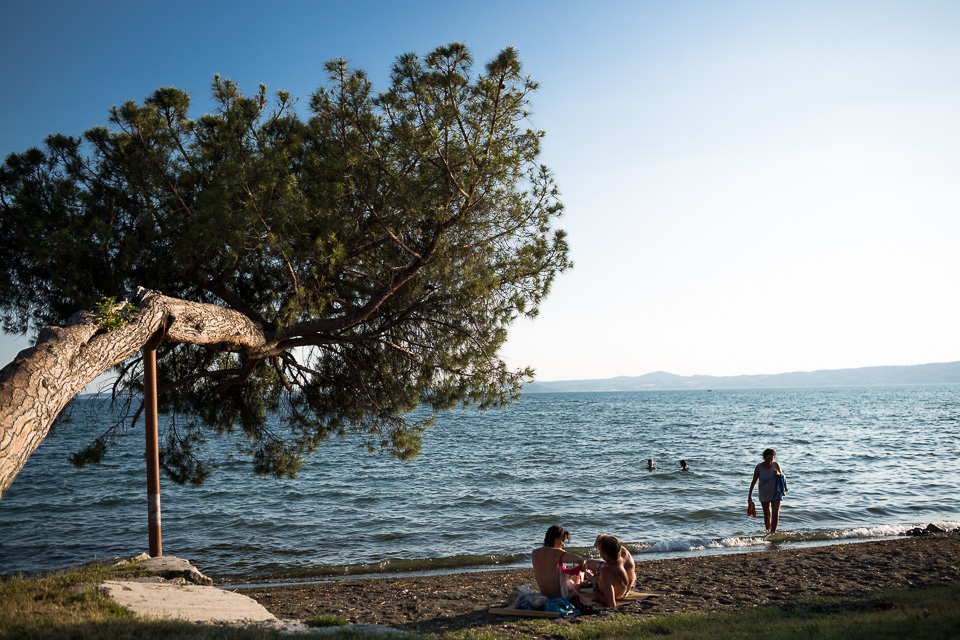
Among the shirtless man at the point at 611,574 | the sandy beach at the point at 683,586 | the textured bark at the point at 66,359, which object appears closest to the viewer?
the textured bark at the point at 66,359

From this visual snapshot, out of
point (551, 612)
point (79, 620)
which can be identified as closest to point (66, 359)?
point (79, 620)

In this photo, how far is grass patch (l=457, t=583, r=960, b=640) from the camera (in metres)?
5.23

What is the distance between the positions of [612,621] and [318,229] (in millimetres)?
6461

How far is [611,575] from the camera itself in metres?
7.64

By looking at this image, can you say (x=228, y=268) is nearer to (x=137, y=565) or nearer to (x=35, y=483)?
(x=137, y=565)

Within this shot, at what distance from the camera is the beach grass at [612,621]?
4.85 m

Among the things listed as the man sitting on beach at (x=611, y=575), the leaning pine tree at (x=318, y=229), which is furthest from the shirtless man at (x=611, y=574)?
the leaning pine tree at (x=318, y=229)

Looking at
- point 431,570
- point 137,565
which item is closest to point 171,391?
point 137,565

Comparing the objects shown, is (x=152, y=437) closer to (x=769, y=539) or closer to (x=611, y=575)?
(x=611, y=575)

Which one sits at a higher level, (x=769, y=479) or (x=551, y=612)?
(x=769, y=479)

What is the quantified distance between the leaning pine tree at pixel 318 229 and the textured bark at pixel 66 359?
0.25 feet

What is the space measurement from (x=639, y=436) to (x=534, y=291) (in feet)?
115

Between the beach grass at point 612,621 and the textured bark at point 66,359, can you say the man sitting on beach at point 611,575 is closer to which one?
the beach grass at point 612,621

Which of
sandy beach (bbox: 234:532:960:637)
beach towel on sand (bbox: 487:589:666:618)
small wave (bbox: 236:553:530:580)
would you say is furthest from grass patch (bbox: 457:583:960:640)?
small wave (bbox: 236:553:530:580)
